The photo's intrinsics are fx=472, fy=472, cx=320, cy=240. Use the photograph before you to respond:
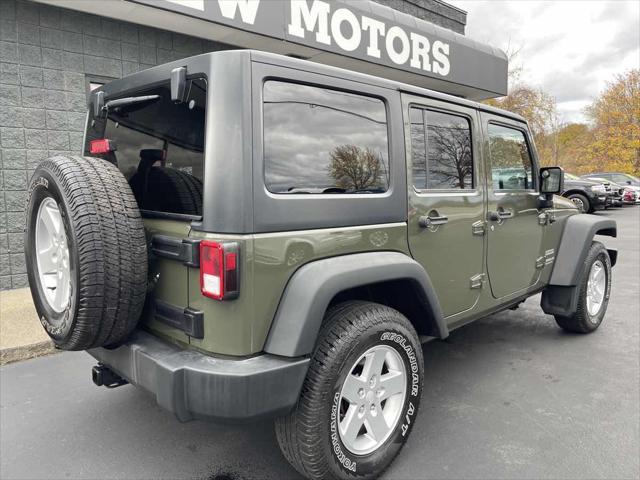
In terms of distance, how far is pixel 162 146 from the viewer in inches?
93.1

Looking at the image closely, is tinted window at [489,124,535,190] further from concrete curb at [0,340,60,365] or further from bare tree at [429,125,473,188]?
concrete curb at [0,340,60,365]

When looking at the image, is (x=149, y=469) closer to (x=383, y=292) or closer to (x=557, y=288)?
(x=383, y=292)

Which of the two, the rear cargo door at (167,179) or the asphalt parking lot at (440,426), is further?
the asphalt parking lot at (440,426)

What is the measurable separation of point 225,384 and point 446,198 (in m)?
1.68

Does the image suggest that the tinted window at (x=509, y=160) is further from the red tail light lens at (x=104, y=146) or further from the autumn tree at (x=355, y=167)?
the red tail light lens at (x=104, y=146)

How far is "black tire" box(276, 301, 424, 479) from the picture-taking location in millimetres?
2055

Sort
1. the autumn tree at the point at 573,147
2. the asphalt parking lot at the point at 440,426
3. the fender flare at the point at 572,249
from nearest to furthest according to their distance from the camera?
1. the asphalt parking lot at the point at 440,426
2. the fender flare at the point at 572,249
3. the autumn tree at the point at 573,147

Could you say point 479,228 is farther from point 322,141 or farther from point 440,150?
point 322,141

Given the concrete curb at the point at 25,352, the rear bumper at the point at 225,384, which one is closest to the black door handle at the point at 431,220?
the rear bumper at the point at 225,384

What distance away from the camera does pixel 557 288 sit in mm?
4074

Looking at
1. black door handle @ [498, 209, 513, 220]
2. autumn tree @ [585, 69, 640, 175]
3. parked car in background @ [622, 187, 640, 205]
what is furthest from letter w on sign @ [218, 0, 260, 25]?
autumn tree @ [585, 69, 640, 175]

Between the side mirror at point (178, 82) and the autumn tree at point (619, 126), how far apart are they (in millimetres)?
35519

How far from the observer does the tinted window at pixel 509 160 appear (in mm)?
3334

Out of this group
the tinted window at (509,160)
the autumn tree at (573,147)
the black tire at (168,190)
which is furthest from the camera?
the autumn tree at (573,147)
